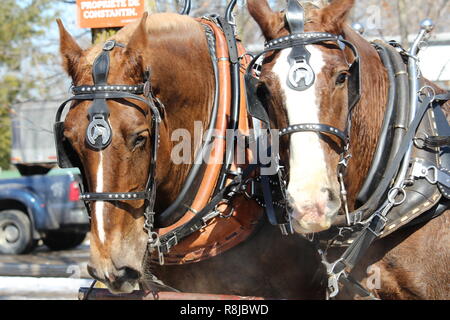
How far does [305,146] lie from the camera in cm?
259

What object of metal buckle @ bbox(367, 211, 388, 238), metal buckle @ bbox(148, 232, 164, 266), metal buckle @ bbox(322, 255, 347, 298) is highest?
metal buckle @ bbox(367, 211, 388, 238)

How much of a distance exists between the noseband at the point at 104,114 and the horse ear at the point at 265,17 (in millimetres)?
597

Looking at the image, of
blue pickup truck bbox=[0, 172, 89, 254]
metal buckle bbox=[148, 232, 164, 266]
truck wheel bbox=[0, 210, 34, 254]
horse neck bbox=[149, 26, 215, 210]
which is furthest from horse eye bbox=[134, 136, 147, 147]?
truck wheel bbox=[0, 210, 34, 254]

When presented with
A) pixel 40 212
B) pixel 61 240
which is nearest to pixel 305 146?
pixel 40 212

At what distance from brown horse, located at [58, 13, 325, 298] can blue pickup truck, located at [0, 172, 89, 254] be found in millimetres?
7297

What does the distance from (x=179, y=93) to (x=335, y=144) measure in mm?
942

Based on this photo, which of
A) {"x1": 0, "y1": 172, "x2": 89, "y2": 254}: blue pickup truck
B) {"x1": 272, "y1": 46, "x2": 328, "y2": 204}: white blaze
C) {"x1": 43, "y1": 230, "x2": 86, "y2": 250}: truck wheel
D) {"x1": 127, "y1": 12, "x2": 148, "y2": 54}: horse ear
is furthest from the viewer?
{"x1": 43, "y1": 230, "x2": 86, "y2": 250}: truck wheel

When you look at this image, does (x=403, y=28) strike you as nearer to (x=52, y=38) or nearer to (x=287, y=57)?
(x=287, y=57)

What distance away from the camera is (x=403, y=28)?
21.6 feet

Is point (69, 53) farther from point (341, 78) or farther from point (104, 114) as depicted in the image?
point (341, 78)

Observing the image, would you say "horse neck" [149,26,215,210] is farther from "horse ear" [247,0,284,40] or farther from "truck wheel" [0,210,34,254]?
"truck wheel" [0,210,34,254]

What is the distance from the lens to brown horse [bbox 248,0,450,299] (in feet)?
8.43
